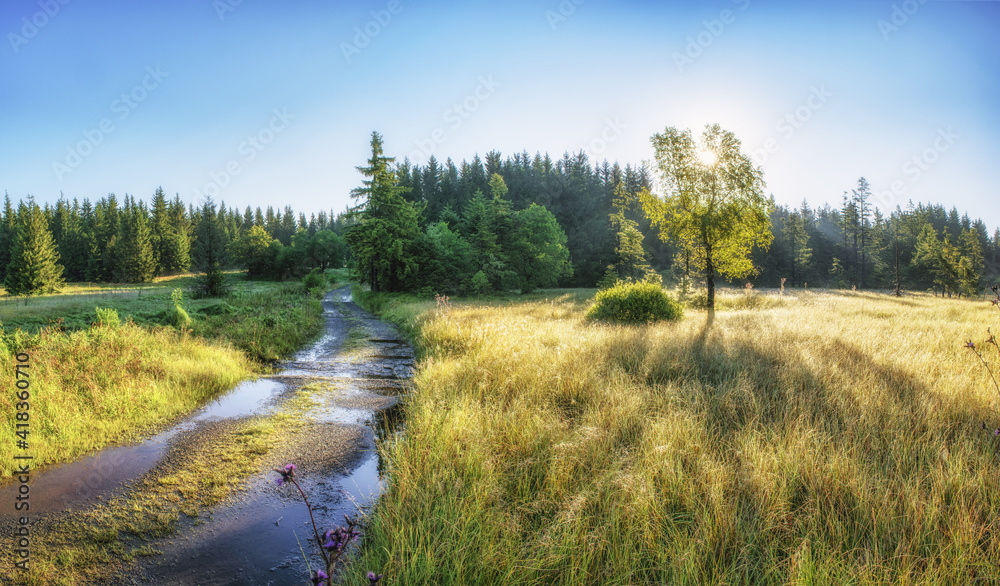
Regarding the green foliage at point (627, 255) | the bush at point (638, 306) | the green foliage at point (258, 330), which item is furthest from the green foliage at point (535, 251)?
the green foliage at point (258, 330)

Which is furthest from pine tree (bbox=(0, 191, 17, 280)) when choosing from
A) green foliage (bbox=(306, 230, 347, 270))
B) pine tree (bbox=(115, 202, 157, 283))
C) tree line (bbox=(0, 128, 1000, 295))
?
green foliage (bbox=(306, 230, 347, 270))

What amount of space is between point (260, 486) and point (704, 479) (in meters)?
4.86

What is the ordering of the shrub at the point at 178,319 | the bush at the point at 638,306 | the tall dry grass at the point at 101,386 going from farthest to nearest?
the bush at the point at 638,306 < the shrub at the point at 178,319 < the tall dry grass at the point at 101,386

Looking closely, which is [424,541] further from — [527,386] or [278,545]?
[527,386]

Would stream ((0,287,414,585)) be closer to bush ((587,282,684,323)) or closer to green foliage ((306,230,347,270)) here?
bush ((587,282,684,323))

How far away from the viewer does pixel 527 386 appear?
6324mm

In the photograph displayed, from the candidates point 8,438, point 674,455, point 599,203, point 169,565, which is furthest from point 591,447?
point 599,203

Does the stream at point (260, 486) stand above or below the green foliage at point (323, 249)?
below

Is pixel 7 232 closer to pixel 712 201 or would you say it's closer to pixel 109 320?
pixel 109 320

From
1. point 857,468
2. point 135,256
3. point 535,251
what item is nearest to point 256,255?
point 135,256

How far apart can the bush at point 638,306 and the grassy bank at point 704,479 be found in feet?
28.8

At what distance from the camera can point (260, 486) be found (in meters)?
4.62

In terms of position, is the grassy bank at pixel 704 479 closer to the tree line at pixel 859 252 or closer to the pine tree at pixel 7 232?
the tree line at pixel 859 252

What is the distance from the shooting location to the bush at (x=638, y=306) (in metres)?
15.6
